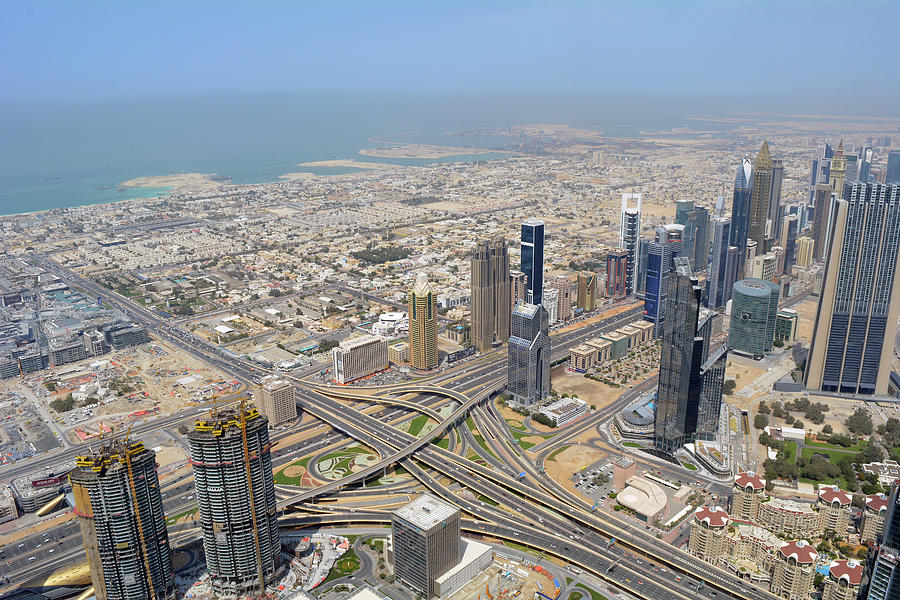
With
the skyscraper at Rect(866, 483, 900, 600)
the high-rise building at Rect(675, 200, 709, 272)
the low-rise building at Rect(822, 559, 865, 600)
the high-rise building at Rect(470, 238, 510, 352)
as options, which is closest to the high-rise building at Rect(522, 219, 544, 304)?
the high-rise building at Rect(470, 238, 510, 352)

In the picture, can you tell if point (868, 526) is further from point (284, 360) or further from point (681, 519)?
point (284, 360)

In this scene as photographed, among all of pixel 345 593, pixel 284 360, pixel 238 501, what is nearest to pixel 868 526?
pixel 345 593

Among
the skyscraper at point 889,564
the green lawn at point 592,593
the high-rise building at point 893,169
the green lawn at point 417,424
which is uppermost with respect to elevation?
the high-rise building at point 893,169

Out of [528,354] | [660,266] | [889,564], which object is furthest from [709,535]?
[660,266]

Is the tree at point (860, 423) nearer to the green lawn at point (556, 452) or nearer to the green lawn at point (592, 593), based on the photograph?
the green lawn at point (556, 452)

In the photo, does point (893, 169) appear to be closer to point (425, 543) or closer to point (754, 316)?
point (754, 316)

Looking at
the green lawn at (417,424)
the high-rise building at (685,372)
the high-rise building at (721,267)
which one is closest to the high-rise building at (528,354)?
the green lawn at (417,424)

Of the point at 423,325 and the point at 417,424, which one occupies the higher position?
the point at 423,325
